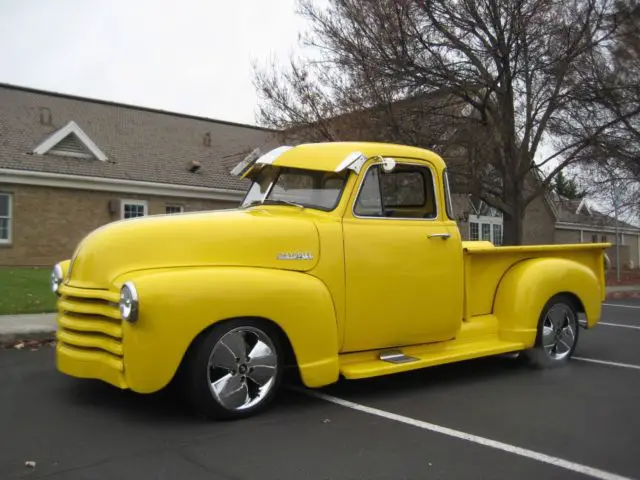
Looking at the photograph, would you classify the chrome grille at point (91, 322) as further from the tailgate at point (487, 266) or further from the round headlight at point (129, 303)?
the tailgate at point (487, 266)

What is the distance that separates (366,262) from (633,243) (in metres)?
47.4

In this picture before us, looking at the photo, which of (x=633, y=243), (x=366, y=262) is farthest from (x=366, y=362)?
(x=633, y=243)

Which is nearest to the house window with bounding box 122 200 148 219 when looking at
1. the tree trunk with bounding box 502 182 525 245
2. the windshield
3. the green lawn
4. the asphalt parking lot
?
the green lawn

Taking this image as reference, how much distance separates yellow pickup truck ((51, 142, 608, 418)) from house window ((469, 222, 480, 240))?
27.1m

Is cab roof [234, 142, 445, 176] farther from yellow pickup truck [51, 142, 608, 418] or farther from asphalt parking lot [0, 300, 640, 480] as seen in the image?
asphalt parking lot [0, 300, 640, 480]

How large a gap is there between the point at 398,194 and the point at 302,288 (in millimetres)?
1774

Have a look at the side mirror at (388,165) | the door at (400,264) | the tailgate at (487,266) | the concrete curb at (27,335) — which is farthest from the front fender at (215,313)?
the concrete curb at (27,335)

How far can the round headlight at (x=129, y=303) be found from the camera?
13.5 ft

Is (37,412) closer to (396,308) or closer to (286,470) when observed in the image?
(286,470)

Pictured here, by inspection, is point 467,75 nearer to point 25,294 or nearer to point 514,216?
point 514,216

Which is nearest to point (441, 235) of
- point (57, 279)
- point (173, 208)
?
point (57, 279)

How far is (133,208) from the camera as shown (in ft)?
72.9

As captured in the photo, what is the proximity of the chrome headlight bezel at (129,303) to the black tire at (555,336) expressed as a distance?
424 centimetres

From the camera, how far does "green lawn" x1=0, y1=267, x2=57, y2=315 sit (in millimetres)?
10235
